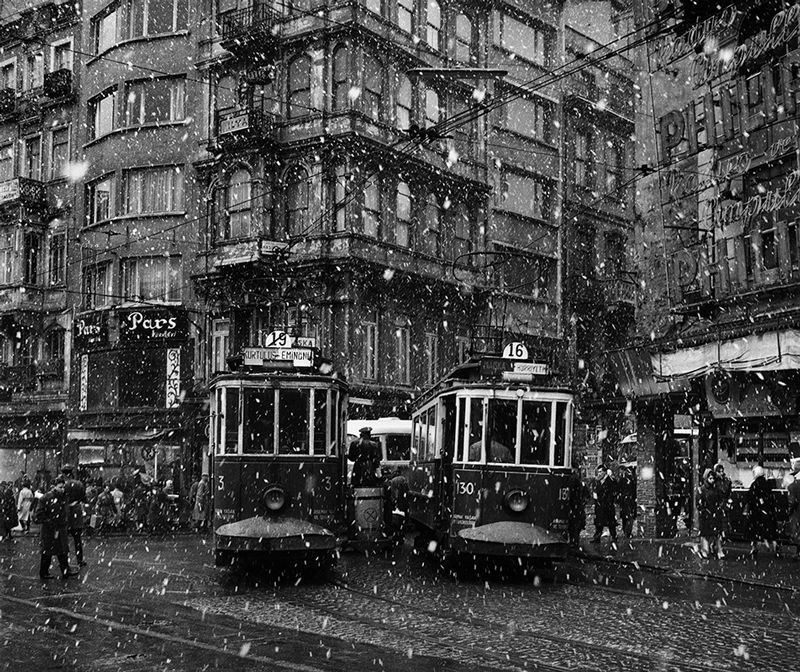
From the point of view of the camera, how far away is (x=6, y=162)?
4419cm

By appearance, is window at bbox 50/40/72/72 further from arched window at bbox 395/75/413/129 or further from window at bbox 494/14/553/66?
window at bbox 494/14/553/66

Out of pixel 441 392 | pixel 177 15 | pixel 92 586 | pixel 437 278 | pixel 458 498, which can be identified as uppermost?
pixel 177 15

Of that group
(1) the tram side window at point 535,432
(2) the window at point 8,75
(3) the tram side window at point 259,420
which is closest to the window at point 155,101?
(2) the window at point 8,75

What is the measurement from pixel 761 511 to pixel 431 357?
18363 mm

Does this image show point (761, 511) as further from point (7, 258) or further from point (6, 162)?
point (6, 162)

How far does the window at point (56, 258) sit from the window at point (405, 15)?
612 inches

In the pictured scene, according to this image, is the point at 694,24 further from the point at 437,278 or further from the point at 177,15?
the point at 177,15

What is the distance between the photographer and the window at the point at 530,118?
41.3 m

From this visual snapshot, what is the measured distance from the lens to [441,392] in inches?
672

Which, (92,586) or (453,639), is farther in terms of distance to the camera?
(92,586)

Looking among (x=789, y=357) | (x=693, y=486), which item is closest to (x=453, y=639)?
(x=789, y=357)

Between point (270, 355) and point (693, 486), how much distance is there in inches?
532

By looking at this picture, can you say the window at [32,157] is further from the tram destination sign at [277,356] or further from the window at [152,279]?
the tram destination sign at [277,356]

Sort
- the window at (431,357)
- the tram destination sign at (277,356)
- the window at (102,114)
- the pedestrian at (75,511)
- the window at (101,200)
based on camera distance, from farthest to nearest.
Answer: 1. the window at (102,114)
2. the window at (101,200)
3. the window at (431,357)
4. the pedestrian at (75,511)
5. the tram destination sign at (277,356)
